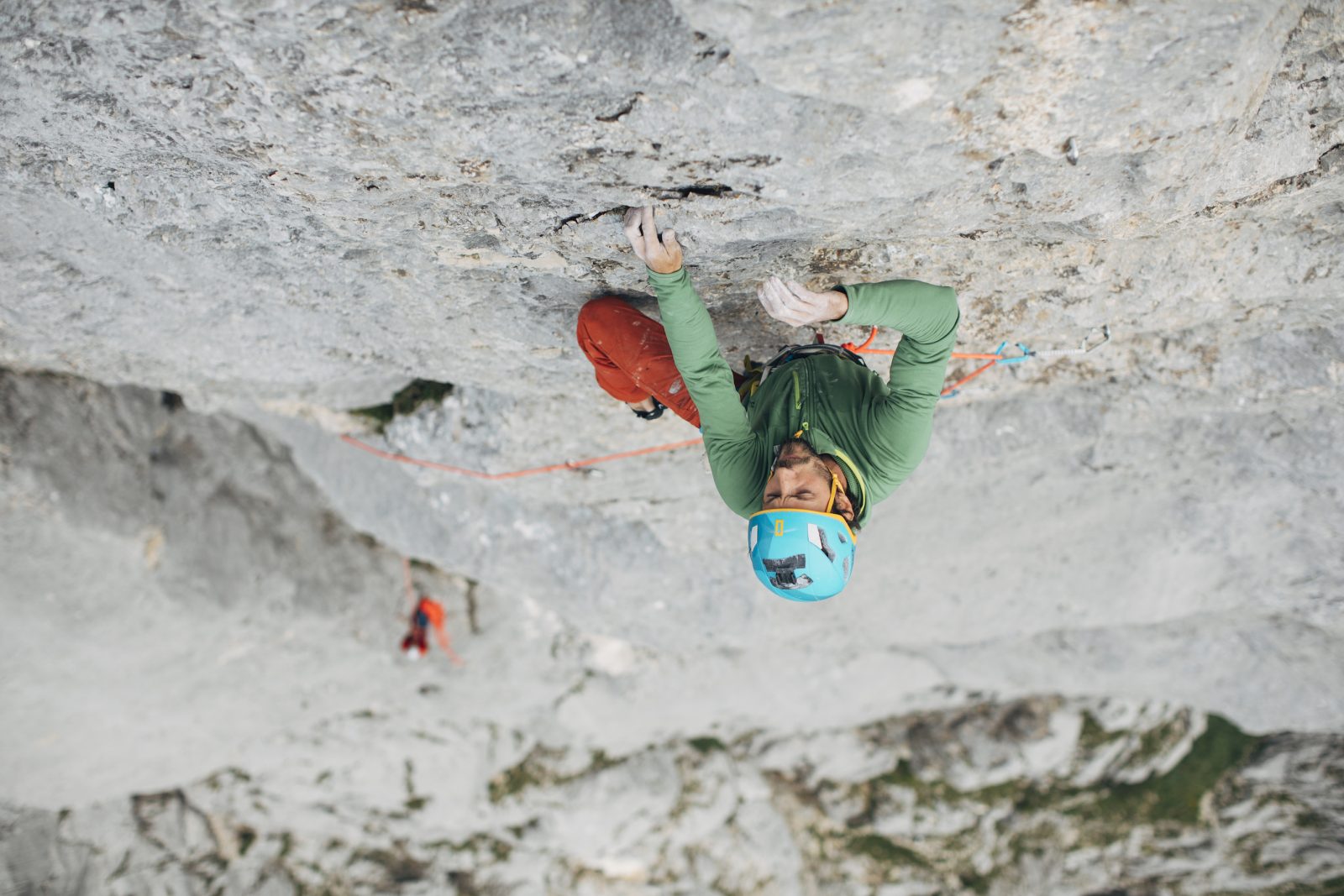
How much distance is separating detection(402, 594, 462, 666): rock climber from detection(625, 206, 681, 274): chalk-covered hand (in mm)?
5405

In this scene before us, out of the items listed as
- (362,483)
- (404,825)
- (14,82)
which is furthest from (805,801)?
(14,82)

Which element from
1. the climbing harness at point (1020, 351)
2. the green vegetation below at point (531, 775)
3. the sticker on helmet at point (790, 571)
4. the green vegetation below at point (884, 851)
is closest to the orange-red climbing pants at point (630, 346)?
the sticker on helmet at point (790, 571)

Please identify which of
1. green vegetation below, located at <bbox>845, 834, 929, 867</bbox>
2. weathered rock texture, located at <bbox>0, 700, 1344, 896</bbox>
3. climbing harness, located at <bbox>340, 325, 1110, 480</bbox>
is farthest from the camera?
green vegetation below, located at <bbox>845, 834, 929, 867</bbox>

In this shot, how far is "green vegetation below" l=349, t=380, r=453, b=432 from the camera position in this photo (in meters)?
5.70

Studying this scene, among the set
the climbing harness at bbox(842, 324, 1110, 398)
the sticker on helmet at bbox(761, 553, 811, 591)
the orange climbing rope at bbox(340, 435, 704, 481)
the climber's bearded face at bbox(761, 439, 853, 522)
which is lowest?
the sticker on helmet at bbox(761, 553, 811, 591)

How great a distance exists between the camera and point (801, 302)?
3.16m

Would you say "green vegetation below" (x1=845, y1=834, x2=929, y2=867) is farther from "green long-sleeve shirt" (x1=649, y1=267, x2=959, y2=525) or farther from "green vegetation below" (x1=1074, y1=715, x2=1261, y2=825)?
"green long-sleeve shirt" (x1=649, y1=267, x2=959, y2=525)

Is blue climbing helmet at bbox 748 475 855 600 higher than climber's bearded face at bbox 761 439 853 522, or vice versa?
climber's bearded face at bbox 761 439 853 522

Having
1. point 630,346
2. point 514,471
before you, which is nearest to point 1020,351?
point 630,346

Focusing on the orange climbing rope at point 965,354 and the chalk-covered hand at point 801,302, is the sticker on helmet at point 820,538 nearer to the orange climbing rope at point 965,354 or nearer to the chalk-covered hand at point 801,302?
the chalk-covered hand at point 801,302

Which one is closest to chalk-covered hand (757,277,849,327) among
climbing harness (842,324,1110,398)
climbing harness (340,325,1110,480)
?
climbing harness (340,325,1110,480)

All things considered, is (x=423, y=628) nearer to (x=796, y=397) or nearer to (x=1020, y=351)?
(x=796, y=397)

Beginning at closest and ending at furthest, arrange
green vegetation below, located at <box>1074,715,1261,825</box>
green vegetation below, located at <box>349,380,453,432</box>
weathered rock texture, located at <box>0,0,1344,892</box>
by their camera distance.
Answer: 1. weathered rock texture, located at <box>0,0,1344,892</box>
2. green vegetation below, located at <box>349,380,453,432</box>
3. green vegetation below, located at <box>1074,715,1261,825</box>

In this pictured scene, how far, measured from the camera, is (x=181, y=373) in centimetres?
534
